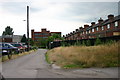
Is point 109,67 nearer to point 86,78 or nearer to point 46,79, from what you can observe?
point 86,78

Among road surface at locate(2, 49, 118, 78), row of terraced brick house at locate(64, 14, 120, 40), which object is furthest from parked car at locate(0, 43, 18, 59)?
row of terraced brick house at locate(64, 14, 120, 40)

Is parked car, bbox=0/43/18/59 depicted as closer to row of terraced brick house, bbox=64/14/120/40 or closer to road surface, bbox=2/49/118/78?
road surface, bbox=2/49/118/78

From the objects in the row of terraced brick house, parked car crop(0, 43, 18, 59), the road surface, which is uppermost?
the row of terraced brick house

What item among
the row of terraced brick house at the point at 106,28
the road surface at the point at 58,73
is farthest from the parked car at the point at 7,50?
the row of terraced brick house at the point at 106,28

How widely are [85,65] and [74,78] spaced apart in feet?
9.92

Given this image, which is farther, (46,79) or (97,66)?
(97,66)

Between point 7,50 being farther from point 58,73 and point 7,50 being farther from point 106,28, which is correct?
point 106,28

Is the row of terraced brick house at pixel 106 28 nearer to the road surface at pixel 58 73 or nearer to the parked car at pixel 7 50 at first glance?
the parked car at pixel 7 50

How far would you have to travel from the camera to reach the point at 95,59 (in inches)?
420

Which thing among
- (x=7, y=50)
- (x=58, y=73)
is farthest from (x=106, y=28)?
(x=58, y=73)

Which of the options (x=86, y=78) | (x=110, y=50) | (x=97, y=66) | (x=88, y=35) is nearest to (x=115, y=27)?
(x=88, y=35)

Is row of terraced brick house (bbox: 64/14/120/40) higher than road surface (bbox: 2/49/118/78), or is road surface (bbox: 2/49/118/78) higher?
row of terraced brick house (bbox: 64/14/120/40)

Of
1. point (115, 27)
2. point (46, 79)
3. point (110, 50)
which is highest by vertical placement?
point (115, 27)

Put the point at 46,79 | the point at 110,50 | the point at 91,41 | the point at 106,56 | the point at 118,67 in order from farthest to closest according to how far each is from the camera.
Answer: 1. the point at 91,41
2. the point at 110,50
3. the point at 106,56
4. the point at 118,67
5. the point at 46,79
